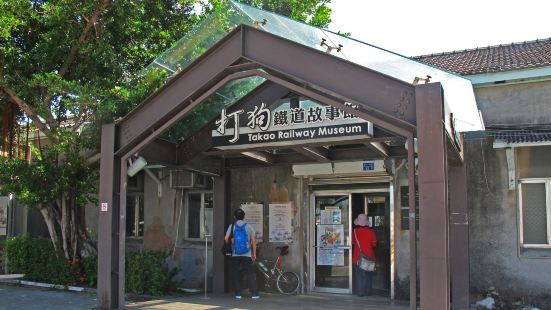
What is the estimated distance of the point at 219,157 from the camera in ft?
40.4

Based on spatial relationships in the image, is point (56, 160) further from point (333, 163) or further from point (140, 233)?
point (333, 163)

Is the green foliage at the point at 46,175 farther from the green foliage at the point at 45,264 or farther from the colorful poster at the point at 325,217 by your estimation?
the colorful poster at the point at 325,217

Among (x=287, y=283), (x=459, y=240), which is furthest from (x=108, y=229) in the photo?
(x=459, y=240)

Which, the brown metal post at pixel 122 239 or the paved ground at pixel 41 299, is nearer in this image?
the brown metal post at pixel 122 239

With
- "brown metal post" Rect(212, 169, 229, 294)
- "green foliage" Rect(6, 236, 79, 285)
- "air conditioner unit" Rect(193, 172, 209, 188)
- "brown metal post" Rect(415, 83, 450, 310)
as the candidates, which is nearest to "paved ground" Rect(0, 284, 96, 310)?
"green foliage" Rect(6, 236, 79, 285)

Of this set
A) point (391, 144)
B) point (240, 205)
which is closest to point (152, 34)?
point (240, 205)

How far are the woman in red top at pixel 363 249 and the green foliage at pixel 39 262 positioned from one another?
645 cm

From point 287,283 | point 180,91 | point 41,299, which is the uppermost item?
point 180,91

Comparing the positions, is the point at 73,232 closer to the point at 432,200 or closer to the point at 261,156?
the point at 261,156

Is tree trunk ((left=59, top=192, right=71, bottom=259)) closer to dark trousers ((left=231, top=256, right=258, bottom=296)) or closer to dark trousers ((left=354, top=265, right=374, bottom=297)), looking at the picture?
dark trousers ((left=231, top=256, right=258, bottom=296))

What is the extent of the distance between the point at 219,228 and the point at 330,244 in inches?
96.6

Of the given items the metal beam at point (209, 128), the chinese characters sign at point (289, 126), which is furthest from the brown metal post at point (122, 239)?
the metal beam at point (209, 128)

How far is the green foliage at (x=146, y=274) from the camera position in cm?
1116

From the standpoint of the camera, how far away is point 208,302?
1048 centimetres
